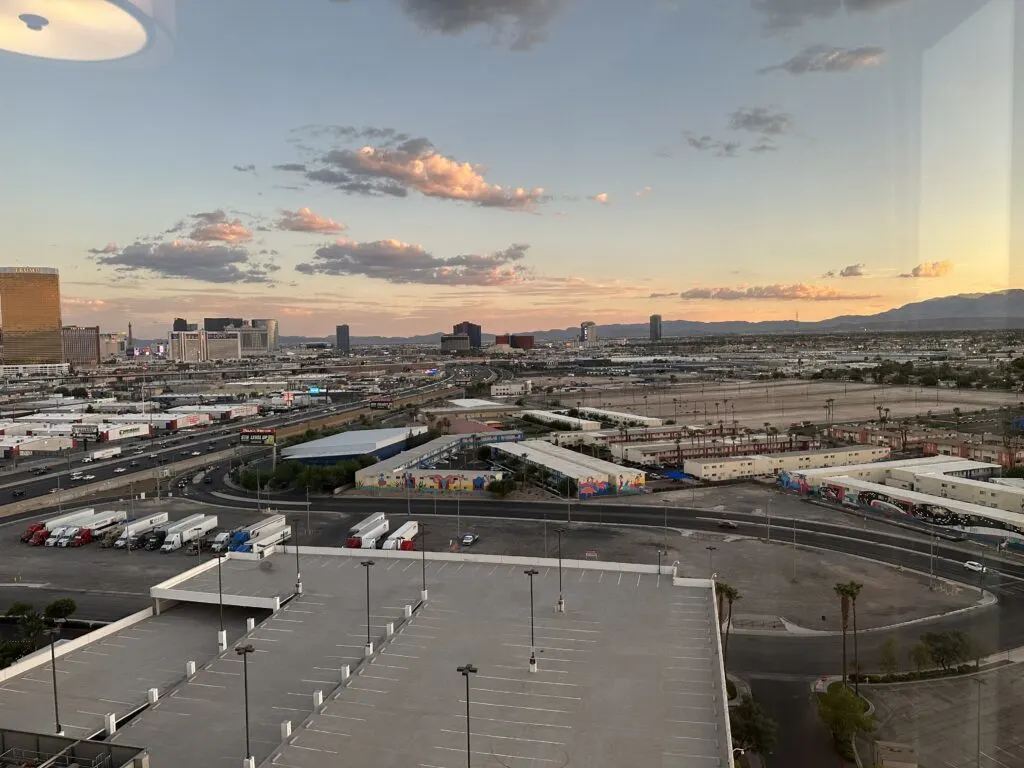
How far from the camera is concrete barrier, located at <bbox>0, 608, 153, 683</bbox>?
18.3ft

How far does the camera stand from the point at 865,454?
18359mm

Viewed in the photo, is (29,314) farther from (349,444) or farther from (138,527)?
(138,527)

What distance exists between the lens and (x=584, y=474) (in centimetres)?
1617

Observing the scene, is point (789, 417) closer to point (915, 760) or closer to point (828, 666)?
point (828, 666)

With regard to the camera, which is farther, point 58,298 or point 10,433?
point 58,298

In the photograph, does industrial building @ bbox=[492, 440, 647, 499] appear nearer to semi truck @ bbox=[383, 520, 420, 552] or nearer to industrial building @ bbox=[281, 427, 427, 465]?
industrial building @ bbox=[281, 427, 427, 465]

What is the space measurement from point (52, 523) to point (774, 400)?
31625mm

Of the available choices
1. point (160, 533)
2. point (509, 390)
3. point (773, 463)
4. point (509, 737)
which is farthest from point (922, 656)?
point (509, 390)

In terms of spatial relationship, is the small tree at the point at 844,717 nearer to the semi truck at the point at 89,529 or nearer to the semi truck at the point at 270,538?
the semi truck at the point at 270,538

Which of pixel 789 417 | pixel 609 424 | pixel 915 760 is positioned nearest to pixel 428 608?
pixel 915 760

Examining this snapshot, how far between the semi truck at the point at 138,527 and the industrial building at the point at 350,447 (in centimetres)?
520

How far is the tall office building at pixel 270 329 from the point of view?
389 ft

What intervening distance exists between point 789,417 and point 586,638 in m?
25.6

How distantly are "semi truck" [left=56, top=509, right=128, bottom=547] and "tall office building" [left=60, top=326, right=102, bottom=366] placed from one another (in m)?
78.1
